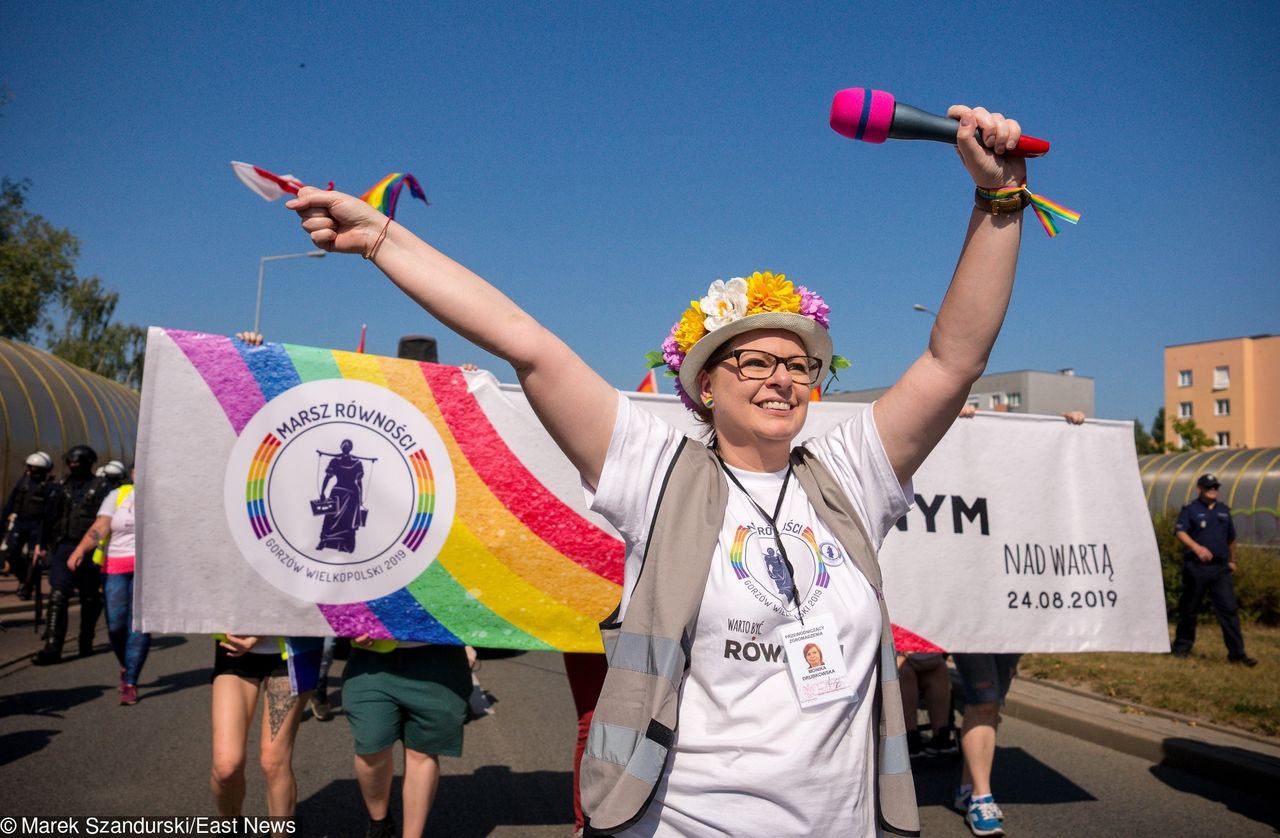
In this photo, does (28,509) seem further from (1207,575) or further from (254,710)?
(1207,575)

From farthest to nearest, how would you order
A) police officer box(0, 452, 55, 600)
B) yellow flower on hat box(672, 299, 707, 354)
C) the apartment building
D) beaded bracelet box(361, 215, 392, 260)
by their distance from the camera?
the apartment building, police officer box(0, 452, 55, 600), yellow flower on hat box(672, 299, 707, 354), beaded bracelet box(361, 215, 392, 260)

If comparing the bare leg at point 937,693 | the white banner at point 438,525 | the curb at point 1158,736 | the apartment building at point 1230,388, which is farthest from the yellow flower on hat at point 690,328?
the apartment building at point 1230,388

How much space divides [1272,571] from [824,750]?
1346cm

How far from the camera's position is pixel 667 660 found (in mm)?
1886

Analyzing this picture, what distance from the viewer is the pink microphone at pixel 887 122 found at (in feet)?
6.17

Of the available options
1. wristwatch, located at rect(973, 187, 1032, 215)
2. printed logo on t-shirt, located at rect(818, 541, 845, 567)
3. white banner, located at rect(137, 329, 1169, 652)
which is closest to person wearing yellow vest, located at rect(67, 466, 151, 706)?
white banner, located at rect(137, 329, 1169, 652)

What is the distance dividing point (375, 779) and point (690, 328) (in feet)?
9.49

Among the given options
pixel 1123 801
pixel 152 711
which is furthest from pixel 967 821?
pixel 152 711

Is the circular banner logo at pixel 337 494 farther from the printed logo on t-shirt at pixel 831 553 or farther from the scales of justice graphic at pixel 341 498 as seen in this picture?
the printed logo on t-shirt at pixel 831 553

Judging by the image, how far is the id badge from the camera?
194 centimetres

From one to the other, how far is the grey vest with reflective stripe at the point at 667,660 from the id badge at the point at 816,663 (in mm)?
167

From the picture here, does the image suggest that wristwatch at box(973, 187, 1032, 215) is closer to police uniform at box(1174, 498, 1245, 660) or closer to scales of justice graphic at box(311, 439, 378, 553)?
scales of justice graphic at box(311, 439, 378, 553)

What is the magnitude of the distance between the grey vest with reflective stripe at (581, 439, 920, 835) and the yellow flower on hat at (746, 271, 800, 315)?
15.8 inches

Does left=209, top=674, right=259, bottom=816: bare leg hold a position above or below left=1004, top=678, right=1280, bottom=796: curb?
above
